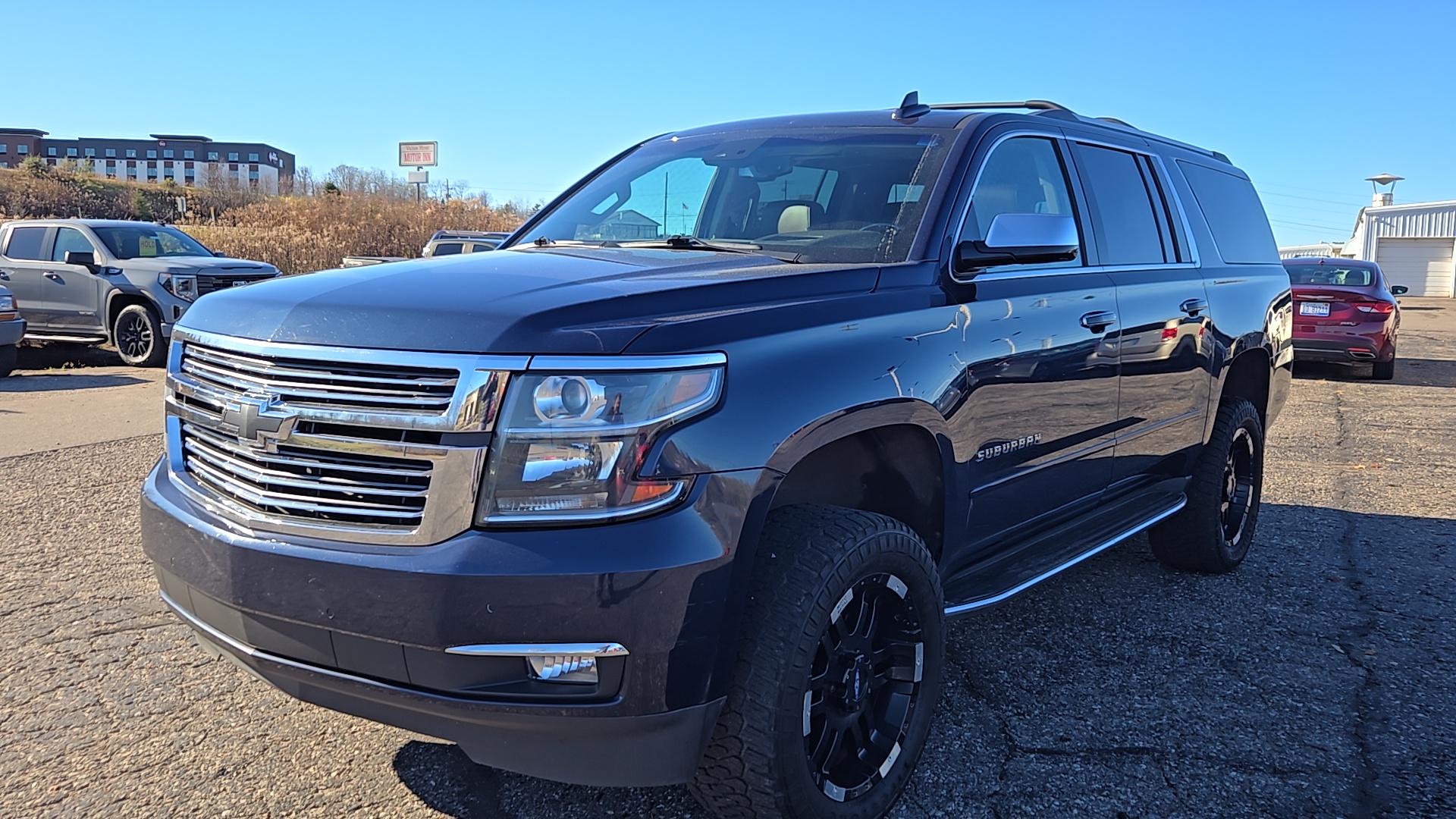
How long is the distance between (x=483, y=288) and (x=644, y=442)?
0.65m

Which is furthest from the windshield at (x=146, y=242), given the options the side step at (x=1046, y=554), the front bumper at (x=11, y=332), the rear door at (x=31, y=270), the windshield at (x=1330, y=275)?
the windshield at (x=1330, y=275)

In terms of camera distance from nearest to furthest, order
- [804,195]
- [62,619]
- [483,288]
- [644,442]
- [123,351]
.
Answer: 1. [644,442]
2. [483,288]
3. [804,195]
4. [62,619]
5. [123,351]

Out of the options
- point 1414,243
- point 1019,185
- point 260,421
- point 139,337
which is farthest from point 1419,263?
point 260,421

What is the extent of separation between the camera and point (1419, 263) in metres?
48.9

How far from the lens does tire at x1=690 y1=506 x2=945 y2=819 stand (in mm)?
2379

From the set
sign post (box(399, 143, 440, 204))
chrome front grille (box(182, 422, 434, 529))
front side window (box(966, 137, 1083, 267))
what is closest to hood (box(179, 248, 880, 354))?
chrome front grille (box(182, 422, 434, 529))

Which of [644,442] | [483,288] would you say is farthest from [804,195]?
[644,442]

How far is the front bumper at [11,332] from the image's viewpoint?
1162 cm

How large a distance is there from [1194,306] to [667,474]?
3296 mm

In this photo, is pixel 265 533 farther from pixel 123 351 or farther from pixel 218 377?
pixel 123 351

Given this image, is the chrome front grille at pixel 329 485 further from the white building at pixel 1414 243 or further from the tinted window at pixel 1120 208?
the white building at pixel 1414 243

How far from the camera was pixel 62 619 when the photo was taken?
4129mm

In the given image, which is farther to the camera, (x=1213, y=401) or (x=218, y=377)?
(x=1213, y=401)

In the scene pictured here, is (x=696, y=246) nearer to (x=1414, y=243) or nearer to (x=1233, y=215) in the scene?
(x=1233, y=215)
